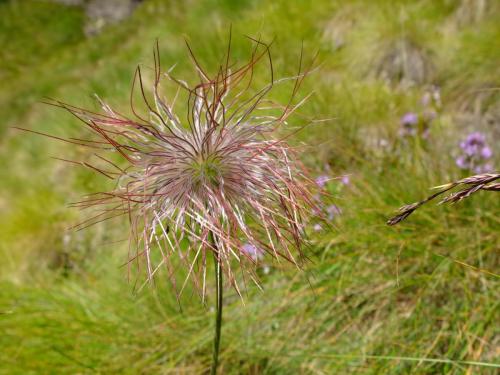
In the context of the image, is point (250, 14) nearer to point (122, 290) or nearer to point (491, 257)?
point (122, 290)

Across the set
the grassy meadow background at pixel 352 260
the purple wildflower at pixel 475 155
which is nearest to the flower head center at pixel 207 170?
the grassy meadow background at pixel 352 260

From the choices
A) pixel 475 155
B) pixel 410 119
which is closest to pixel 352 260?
pixel 475 155

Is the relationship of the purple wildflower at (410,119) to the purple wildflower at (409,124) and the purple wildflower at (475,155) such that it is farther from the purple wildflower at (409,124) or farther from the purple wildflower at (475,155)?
the purple wildflower at (475,155)

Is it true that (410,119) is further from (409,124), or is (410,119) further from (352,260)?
(352,260)

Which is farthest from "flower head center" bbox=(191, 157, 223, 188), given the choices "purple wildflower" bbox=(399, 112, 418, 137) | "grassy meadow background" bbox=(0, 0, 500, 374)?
"purple wildflower" bbox=(399, 112, 418, 137)

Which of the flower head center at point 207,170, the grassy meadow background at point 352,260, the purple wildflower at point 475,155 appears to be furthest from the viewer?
the purple wildflower at point 475,155

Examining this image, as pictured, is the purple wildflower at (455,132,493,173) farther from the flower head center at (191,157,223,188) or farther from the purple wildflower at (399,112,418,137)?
the flower head center at (191,157,223,188)

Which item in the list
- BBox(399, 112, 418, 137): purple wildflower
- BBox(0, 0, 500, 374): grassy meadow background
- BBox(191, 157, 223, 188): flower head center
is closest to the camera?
BBox(191, 157, 223, 188): flower head center

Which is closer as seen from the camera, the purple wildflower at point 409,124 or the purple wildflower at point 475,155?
the purple wildflower at point 475,155
